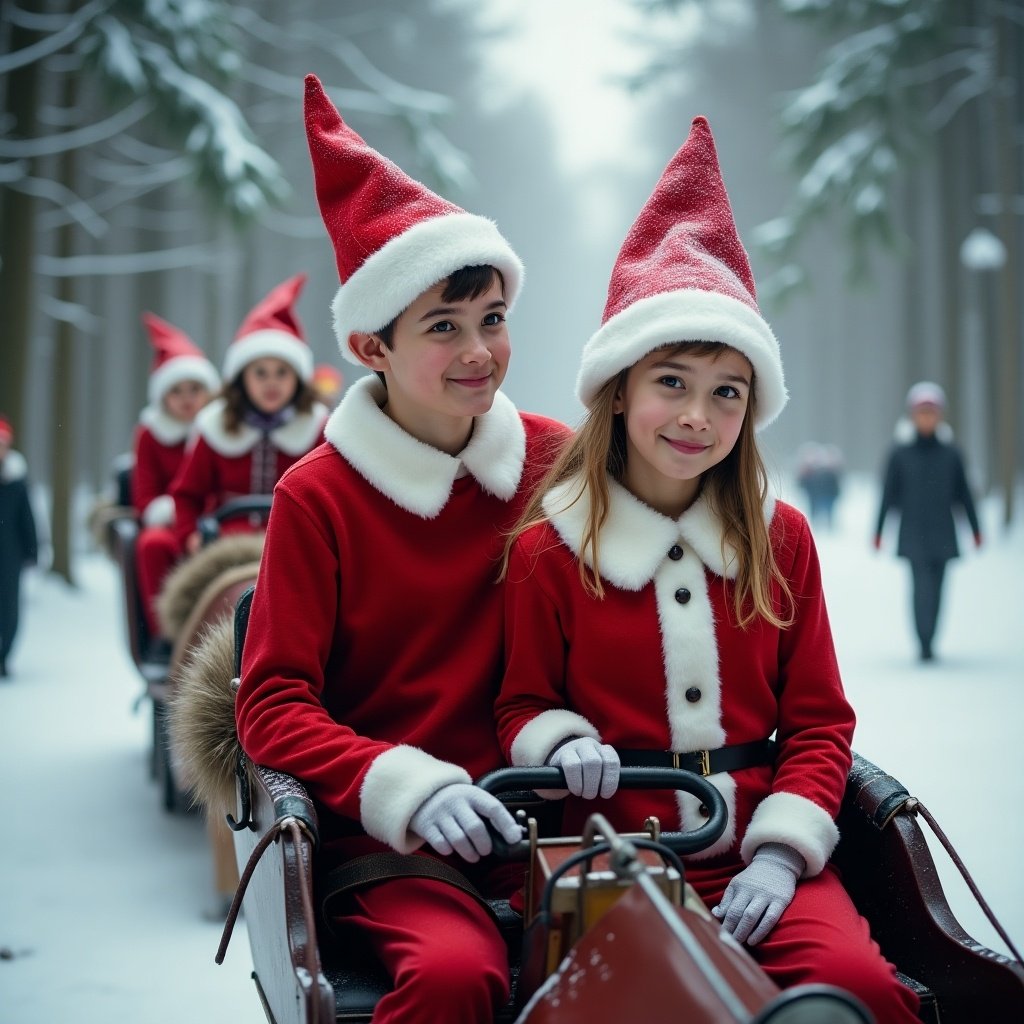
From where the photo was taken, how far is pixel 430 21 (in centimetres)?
2377

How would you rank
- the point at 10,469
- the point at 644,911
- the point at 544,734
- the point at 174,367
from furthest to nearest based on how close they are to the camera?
the point at 10,469, the point at 174,367, the point at 544,734, the point at 644,911

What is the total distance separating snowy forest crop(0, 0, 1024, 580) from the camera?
38.6 feet

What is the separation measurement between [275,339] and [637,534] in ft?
12.9

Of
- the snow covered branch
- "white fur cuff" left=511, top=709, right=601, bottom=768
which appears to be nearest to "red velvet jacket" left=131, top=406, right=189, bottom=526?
"white fur cuff" left=511, top=709, right=601, bottom=768

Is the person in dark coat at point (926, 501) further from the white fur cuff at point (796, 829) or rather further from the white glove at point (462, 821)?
the white glove at point (462, 821)

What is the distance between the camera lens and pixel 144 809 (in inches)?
223

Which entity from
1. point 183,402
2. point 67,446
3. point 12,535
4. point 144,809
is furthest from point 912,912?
point 67,446

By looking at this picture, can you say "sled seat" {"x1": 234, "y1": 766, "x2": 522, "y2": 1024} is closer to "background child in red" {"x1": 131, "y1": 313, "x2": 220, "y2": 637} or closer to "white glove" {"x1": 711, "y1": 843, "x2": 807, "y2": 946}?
"white glove" {"x1": 711, "y1": 843, "x2": 807, "y2": 946}

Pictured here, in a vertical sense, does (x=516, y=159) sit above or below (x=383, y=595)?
above

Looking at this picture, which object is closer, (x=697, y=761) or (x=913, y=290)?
(x=697, y=761)

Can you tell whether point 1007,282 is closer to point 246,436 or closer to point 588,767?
point 246,436

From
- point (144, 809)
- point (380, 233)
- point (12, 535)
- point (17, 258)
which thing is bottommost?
point (144, 809)

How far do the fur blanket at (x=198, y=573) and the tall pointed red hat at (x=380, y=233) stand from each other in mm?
2122

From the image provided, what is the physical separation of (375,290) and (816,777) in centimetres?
130
